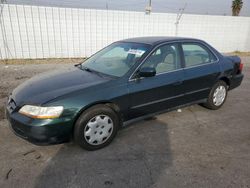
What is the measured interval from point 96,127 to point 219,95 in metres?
2.92

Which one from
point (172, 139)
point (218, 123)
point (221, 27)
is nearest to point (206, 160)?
point (172, 139)

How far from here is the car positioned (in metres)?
2.72

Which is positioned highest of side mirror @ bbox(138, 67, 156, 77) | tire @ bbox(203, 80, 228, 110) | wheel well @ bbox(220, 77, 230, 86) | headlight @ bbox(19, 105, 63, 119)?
side mirror @ bbox(138, 67, 156, 77)

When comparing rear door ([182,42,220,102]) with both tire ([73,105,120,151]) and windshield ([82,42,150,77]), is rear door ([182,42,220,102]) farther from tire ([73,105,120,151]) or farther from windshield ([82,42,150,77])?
tire ([73,105,120,151])

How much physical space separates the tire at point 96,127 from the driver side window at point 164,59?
0.98 metres

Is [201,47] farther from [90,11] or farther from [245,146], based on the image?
[90,11]

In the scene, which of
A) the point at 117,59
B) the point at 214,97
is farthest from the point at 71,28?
the point at 214,97

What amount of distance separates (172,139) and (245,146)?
1096mm

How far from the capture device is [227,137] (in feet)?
11.5

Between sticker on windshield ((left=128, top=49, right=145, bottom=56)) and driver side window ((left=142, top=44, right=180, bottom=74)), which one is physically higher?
sticker on windshield ((left=128, top=49, right=145, bottom=56))

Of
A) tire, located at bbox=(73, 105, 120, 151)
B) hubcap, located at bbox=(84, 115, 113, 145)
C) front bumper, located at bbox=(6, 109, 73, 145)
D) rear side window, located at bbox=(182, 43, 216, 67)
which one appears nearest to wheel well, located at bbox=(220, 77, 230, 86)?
rear side window, located at bbox=(182, 43, 216, 67)

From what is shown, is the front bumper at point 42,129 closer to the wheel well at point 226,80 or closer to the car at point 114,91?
the car at point 114,91

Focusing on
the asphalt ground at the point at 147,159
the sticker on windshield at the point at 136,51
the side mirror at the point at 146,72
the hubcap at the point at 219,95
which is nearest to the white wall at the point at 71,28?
the asphalt ground at the point at 147,159

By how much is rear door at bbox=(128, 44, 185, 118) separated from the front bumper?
104 centimetres
